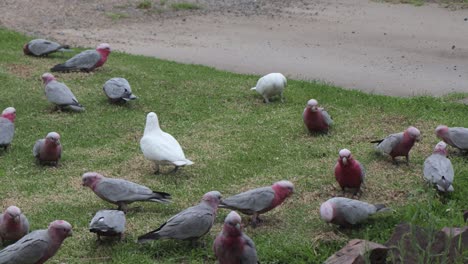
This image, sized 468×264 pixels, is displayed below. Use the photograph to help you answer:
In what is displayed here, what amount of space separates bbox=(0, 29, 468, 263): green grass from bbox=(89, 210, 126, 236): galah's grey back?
0.44 ft

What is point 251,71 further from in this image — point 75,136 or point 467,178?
point 467,178

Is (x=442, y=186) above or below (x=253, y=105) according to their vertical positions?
above

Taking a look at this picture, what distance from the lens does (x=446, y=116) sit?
767 centimetres

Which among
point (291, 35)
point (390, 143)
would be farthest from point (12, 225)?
point (291, 35)

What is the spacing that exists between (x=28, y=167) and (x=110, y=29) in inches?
238

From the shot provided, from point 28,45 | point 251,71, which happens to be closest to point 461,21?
point 251,71

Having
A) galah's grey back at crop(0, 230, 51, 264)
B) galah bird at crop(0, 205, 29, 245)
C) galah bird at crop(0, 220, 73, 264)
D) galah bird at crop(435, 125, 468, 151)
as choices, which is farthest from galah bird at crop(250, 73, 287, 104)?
galah's grey back at crop(0, 230, 51, 264)

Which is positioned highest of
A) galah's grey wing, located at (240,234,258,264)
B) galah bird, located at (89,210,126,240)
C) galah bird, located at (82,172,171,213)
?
galah's grey wing, located at (240,234,258,264)

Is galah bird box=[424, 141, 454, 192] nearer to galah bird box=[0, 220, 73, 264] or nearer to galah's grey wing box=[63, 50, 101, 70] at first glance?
galah bird box=[0, 220, 73, 264]

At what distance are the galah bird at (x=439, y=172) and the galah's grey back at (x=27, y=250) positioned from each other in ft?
8.77

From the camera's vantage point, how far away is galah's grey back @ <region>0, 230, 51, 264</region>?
445 centimetres

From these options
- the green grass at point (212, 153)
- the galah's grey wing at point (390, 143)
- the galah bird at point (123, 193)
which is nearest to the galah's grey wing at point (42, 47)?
the green grass at point (212, 153)

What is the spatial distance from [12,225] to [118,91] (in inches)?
135

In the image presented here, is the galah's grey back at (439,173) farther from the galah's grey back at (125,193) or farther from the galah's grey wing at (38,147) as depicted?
the galah's grey wing at (38,147)
